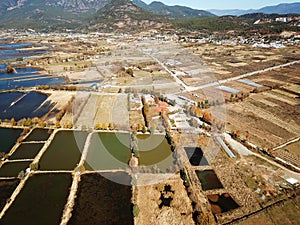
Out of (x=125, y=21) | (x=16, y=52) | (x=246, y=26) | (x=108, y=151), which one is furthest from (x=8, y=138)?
(x=125, y=21)

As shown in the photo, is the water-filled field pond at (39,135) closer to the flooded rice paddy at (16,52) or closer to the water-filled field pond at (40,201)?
the water-filled field pond at (40,201)

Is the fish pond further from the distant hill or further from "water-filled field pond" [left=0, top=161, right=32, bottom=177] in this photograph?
the distant hill

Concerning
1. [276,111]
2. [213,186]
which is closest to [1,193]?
[213,186]

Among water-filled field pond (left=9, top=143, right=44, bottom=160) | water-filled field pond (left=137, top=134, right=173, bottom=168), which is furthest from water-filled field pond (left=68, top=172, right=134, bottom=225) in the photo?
water-filled field pond (left=9, top=143, right=44, bottom=160)

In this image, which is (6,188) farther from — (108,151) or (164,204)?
(164,204)

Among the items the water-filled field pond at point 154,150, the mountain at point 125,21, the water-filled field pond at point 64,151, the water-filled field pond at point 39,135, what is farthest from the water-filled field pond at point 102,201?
the mountain at point 125,21

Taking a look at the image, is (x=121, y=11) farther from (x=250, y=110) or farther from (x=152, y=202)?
(x=152, y=202)
